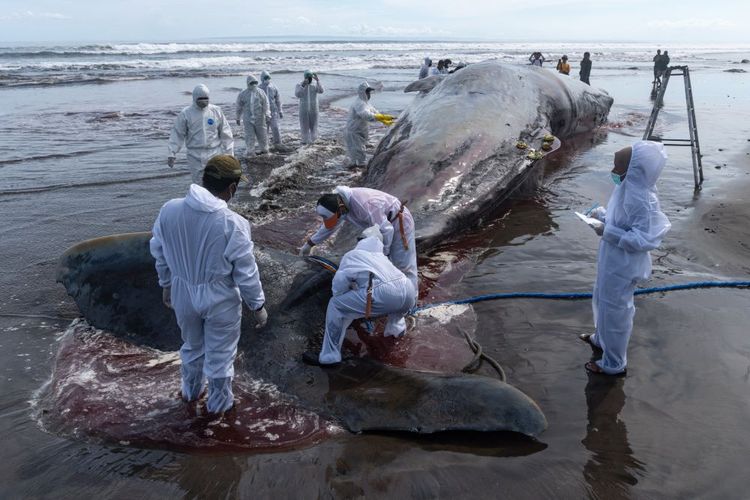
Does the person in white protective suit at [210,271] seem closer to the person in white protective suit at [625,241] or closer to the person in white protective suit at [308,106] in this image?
the person in white protective suit at [625,241]

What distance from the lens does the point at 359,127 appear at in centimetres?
1255

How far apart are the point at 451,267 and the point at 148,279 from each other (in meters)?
3.56

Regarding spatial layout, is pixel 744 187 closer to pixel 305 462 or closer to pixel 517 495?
pixel 517 495

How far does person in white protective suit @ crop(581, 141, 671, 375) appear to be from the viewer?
13.5ft

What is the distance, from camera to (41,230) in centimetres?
812

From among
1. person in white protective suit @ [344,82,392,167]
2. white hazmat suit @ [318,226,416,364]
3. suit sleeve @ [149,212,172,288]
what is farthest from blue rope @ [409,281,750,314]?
person in white protective suit @ [344,82,392,167]

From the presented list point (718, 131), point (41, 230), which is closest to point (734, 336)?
point (41, 230)

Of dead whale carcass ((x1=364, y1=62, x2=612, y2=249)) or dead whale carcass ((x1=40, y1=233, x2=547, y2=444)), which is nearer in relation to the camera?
dead whale carcass ((x1=40, y1=233, x2=547, y2=444))

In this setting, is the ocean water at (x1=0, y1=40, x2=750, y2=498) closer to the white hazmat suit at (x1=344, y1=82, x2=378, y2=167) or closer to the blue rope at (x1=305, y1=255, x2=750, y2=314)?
the blue rope at (x1=305, y1=255, x2=750, y2=314)

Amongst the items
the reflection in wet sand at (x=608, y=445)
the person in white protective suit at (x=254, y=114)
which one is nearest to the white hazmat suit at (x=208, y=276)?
the reflection in wet sand at (x=608, y=445)

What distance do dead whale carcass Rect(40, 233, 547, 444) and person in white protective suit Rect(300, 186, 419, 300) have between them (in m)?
0.67

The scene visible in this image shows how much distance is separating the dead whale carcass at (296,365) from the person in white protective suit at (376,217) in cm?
67

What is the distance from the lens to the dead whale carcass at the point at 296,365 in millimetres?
3643

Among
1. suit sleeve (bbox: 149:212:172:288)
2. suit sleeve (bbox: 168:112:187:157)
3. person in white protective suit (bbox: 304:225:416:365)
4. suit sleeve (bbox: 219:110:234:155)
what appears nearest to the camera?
suit sleeve (bbox: 149:212:172:288)
